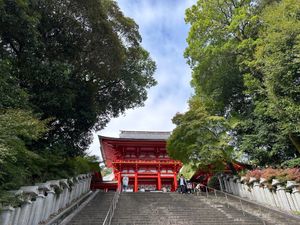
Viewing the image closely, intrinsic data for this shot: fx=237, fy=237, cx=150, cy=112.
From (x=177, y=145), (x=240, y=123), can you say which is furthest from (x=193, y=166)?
(x=240, y=123)

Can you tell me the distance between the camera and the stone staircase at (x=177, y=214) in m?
7.52

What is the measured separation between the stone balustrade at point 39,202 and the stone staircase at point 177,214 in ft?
6.56

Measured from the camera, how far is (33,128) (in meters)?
5.68

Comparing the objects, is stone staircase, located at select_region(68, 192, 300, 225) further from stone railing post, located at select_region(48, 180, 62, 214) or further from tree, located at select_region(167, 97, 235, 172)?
tree, located at select_region(167, 97, 235, 172)

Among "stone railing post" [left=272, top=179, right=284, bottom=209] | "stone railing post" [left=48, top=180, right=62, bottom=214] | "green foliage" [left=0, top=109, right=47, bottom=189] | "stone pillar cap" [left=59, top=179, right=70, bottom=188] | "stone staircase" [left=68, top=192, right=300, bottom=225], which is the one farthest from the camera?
"stone railing post" [left=272, top=179, right=284, bottom=209]

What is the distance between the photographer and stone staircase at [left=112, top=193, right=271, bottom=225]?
296 inches

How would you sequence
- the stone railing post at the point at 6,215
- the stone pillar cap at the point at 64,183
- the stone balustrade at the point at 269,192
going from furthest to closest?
the stone pillar cap at the point at 64,183, the stone balustrade at the point at 269,192, the stone railing post at the point at 6,215

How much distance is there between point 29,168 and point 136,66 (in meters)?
9.60

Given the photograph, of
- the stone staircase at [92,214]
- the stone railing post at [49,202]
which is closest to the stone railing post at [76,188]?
the stone staircase at [92,214]

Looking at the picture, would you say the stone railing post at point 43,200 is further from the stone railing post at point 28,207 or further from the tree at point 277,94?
the tree at point 277,94

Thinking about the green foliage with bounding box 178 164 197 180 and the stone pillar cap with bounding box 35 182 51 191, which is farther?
the green foliage with bounding box 178 164 197 180

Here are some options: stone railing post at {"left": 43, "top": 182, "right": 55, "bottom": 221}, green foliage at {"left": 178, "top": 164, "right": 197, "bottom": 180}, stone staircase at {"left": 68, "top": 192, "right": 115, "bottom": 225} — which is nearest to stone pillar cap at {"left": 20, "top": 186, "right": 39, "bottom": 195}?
stone railing post at {"left": 43, "top": 182, "right": 55, "bottom": 221}

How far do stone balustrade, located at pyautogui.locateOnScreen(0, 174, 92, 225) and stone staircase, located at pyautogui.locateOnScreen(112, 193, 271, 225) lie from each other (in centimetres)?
200

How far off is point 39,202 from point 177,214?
4.61 m
